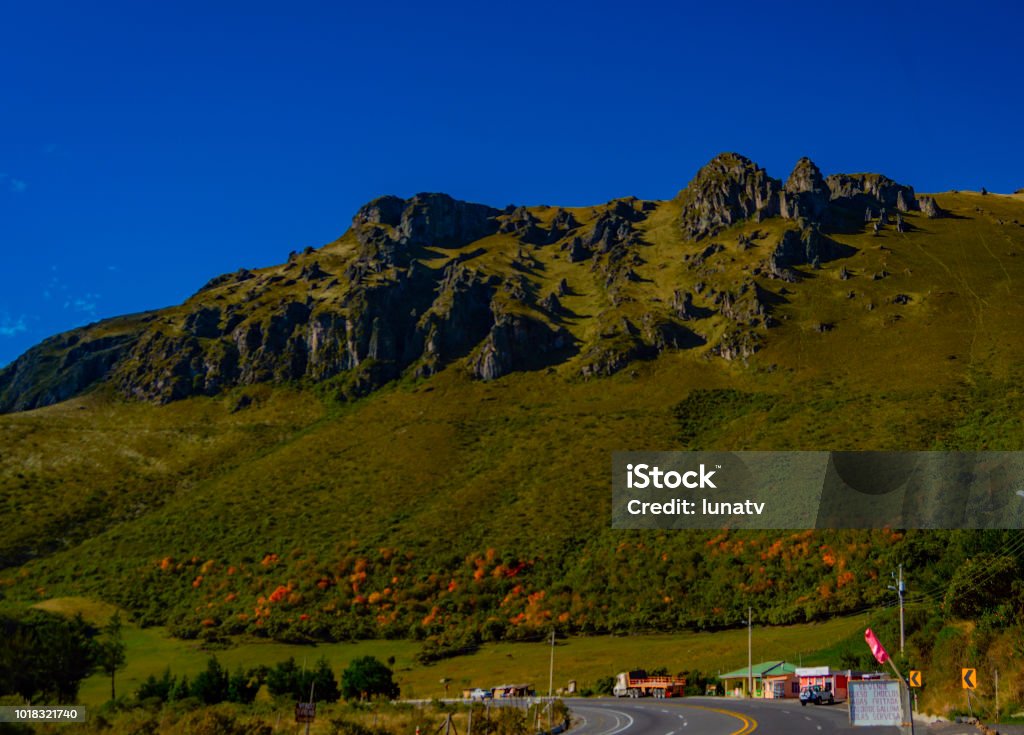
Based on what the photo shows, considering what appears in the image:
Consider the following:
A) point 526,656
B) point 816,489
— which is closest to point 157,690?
point 526,656

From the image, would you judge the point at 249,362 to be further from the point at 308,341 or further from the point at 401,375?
the point at 401,375

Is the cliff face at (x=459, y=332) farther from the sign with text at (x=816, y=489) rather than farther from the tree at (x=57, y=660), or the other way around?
the tree at (x=57, y=660)

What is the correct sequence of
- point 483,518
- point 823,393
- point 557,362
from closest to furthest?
point 483,518 → point 823,393 → point 557,362

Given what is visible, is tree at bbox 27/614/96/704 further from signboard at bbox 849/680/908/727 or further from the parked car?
signboard at bbox 849/680/908/727

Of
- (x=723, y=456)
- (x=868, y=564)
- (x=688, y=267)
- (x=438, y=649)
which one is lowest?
(x=438, y=649)

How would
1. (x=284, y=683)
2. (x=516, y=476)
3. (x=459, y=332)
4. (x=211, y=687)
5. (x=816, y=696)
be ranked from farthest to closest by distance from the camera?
(x=459, y=332) < (x=516, y=476) < (x=284, y=683) < (x=211, y=687) < (x=816, y=696)

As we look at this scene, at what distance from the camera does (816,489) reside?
9250cm

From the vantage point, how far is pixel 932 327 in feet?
452

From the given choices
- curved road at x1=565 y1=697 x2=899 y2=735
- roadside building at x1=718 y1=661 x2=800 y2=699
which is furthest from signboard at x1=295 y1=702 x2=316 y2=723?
roadside building at x1=718 y1=661 x2=800 y2=699

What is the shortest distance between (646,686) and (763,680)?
7.78 meters

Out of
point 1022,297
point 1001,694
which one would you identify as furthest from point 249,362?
point 1001,694

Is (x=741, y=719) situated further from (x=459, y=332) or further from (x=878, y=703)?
(x=459, y=332)

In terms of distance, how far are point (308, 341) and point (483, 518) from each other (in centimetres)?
9364

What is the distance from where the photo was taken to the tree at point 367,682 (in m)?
62.6
